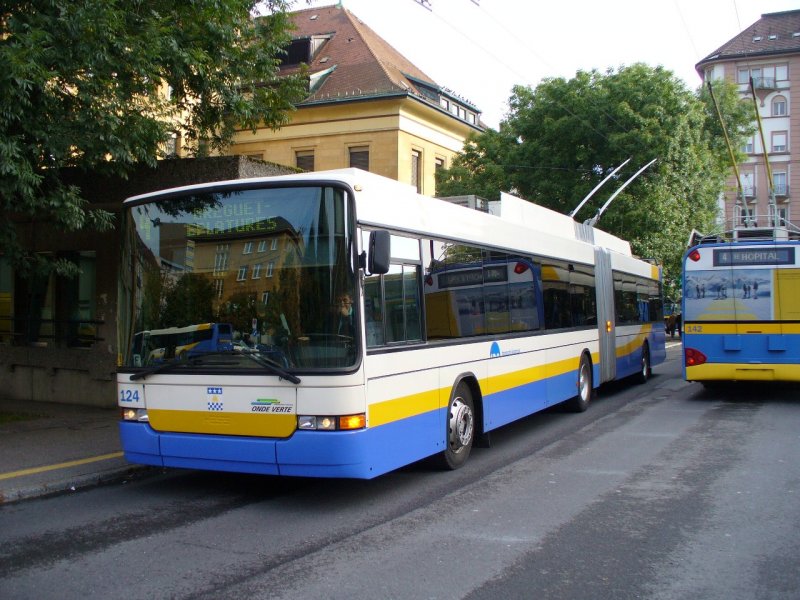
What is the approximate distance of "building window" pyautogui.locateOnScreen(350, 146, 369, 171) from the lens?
35.4m

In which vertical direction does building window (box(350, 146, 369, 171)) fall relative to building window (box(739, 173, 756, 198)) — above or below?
below

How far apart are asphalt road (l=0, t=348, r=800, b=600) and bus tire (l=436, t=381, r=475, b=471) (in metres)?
0.17

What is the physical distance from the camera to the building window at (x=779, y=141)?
224 feet

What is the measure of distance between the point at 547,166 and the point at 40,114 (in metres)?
24.1

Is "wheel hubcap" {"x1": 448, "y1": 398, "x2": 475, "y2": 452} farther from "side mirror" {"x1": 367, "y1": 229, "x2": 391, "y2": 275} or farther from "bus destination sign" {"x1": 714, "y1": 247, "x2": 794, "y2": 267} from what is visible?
"bus destination sign" {"x1": 714, "y1": 247, "x2": 794, "y2": 267}

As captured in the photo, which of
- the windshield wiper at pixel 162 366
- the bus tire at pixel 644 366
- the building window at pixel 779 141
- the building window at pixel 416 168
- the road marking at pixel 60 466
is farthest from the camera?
the building window at pixel 779 141

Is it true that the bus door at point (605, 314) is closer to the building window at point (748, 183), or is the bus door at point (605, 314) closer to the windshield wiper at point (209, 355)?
the windshield wiper at point (209, 355)

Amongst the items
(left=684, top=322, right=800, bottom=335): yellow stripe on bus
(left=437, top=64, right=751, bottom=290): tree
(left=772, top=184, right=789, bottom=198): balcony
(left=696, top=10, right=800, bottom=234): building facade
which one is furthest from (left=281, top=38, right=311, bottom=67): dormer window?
(left=772, top=184, right=789, bottom=198): balcony

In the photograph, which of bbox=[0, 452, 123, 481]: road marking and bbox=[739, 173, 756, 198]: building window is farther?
bbox=[739, 173, 756, 198]: building window

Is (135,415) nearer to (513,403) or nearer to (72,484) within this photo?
(72,484)

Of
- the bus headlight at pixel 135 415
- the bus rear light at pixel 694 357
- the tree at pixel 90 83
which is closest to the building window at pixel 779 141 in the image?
the bus rear light at pixel 694 357

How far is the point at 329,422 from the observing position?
21.8ft

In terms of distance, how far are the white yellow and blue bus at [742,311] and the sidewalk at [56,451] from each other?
34.1 ft

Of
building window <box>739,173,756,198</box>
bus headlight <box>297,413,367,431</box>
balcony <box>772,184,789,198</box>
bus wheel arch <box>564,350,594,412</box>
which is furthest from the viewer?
building window <box>739,173,756,198</box>
